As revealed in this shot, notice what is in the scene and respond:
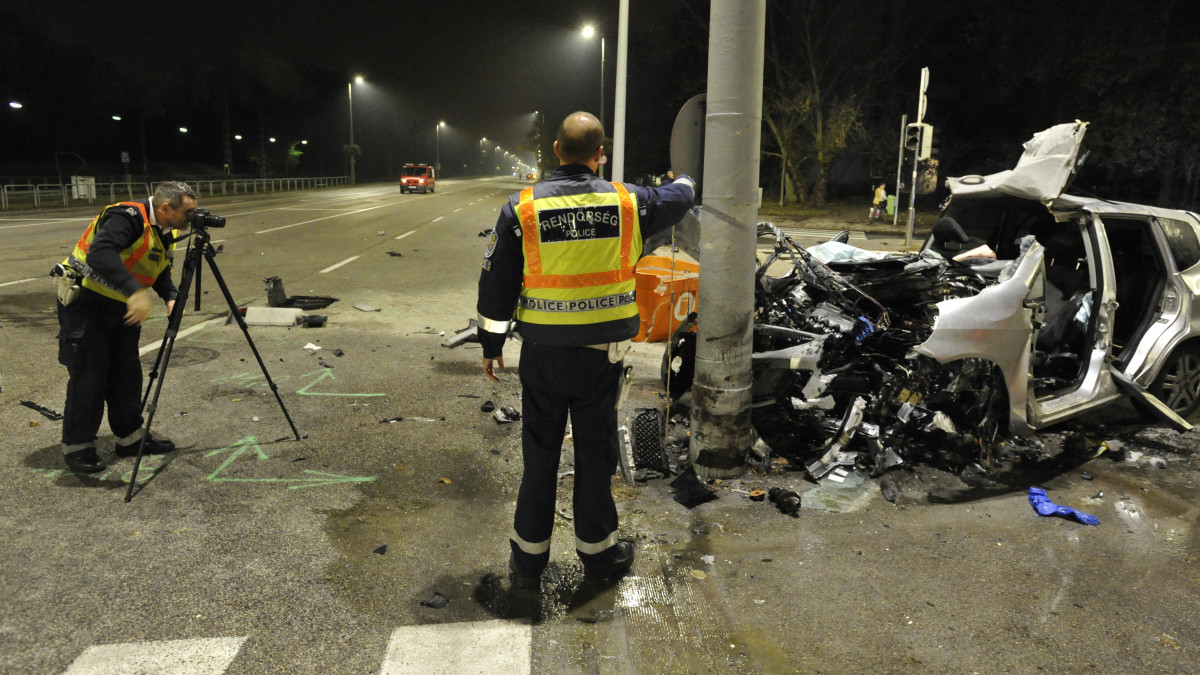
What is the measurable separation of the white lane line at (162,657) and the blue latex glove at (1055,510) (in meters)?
4.24

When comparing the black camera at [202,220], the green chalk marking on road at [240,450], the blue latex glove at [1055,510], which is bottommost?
the blue latex glove at [1055,510]

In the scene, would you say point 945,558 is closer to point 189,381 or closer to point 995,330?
point 995,330

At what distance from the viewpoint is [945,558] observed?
4.00 m

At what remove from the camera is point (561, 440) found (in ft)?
11.7

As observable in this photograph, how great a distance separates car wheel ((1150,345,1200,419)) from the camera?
611 centimetres

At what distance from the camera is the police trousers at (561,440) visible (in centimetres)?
348

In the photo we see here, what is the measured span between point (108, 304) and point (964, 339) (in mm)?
5076

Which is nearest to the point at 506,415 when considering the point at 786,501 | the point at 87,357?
the point at 786,501

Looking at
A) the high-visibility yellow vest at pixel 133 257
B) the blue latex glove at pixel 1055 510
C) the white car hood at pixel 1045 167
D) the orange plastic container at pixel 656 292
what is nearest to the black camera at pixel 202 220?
the high-visibility yellow vest at pixel 133 257

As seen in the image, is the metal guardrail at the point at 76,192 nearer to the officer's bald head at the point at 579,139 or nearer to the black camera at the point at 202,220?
the black camera at the point at 202,220

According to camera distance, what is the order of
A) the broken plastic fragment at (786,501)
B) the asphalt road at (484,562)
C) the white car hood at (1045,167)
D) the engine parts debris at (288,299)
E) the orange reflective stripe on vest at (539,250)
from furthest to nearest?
the engine parts debris at (288,299) → the white car hood at (1045,167) → the broken plastic fragment at (786,501) → the orange reflective stripe on vest at (539,250) → the asphalt road at (484,562)

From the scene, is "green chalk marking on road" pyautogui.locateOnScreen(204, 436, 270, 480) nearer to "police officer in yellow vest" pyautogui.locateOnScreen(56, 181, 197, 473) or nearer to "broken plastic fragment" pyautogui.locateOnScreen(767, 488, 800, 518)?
"police officer in yellow vest" pyautogui.locateOnScreen(56, 181, 197, 473)

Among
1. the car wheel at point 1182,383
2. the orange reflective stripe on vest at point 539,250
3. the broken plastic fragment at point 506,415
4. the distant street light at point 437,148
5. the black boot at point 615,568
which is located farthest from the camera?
the distant street light at point 437,148

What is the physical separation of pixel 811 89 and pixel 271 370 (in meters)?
31.9
